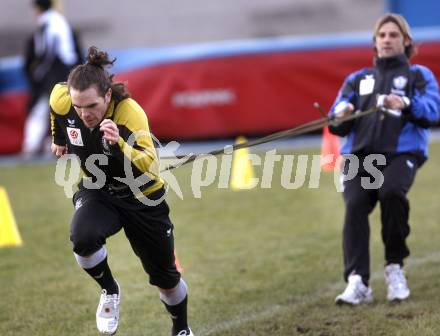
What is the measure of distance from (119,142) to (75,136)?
46 centimetres

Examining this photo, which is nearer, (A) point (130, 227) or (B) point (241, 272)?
(A) point (130, 227)

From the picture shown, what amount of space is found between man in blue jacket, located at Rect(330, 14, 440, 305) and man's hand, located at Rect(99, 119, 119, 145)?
1.82 m

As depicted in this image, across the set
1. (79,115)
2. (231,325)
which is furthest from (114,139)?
(231,325)

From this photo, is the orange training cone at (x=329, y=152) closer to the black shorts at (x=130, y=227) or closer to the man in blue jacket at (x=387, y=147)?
the man in blue jacket at (x=387, y=147)

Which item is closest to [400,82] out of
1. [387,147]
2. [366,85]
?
[366,85]

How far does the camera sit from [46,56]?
40.2 ft

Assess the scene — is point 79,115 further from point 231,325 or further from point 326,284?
point 326,284

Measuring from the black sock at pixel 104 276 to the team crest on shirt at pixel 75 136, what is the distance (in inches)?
25.5

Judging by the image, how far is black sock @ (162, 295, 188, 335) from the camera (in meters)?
5.02

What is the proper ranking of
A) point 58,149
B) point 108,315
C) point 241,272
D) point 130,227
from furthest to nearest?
point 241,272 < point 58,149 < point 108,315 < point 130,227

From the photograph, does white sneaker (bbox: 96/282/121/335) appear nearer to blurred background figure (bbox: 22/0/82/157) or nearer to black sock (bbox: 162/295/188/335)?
black sock (bbox: 162/295/188/335)

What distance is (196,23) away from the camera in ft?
53.9

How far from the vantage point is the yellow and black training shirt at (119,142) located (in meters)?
4.55

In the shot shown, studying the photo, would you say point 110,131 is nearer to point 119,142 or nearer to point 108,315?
point 119,142
